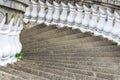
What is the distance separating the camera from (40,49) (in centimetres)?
658

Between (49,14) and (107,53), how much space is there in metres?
3.51

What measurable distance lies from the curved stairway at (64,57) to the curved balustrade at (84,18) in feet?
0.67

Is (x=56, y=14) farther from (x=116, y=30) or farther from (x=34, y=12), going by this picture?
(x=116, y=30)

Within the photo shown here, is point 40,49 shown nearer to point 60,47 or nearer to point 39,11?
point 60,47

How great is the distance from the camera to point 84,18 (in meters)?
8.52

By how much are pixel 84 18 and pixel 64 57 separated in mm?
2825

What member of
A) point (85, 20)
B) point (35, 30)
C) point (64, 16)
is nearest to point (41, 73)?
point (85, 20)

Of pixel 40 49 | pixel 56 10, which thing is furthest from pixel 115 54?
pixel 56 10

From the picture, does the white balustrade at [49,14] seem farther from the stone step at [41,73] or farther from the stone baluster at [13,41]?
the stone step at [41,73]

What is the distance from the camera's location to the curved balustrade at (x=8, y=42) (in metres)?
4.36

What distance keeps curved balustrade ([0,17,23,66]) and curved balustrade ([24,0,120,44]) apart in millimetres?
3282

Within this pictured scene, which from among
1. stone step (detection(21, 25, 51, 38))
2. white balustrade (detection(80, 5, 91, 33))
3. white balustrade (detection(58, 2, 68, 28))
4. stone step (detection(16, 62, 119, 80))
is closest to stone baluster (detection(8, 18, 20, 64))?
stone step (detection(16, 62, 119, 80))

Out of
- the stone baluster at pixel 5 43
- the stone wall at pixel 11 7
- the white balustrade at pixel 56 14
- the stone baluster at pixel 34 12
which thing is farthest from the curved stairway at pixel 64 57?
the stone wall at pixel 11 7

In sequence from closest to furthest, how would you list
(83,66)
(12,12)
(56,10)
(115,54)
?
(12,12) → (83,66) → (115,54) → (56,10)
